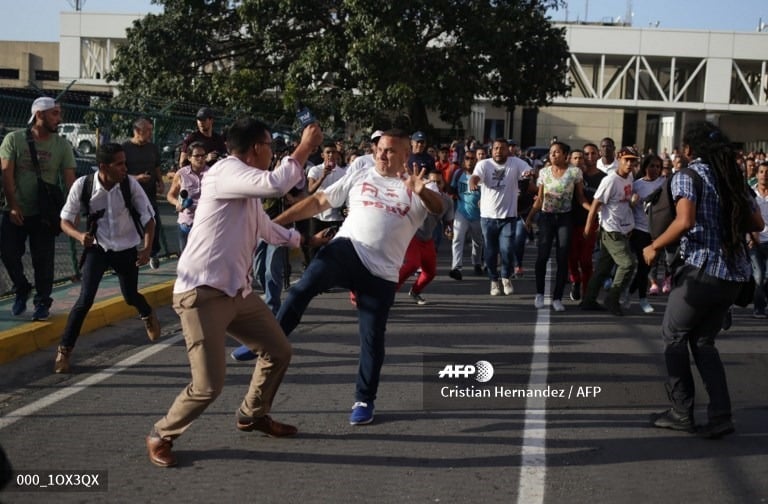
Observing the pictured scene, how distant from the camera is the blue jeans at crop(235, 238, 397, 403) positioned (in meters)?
6.18

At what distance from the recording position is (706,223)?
616cm

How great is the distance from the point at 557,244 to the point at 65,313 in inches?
209

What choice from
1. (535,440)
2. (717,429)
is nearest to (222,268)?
(535,440)

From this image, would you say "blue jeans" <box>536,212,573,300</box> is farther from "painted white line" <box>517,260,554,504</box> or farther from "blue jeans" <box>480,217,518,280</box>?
"painted white line" <box>517,260,554,504</box>

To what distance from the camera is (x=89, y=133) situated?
13.6 meters

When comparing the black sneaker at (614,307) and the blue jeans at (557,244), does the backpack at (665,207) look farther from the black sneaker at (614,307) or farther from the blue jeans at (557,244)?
the blue jeans at (557,244)

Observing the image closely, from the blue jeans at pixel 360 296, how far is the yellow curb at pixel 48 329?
2.91 metres

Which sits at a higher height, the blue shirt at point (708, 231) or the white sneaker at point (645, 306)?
the blue shirt at point (708, 231)

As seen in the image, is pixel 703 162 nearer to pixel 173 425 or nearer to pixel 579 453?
pixel 579 453

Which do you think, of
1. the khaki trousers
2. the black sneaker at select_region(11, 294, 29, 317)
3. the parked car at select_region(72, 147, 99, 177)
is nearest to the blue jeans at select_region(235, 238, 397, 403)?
the khaki trousers

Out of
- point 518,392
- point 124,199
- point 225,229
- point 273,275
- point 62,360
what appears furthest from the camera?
point 273,275

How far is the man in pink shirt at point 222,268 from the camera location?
5348 mm

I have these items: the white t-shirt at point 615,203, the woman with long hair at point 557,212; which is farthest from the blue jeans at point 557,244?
the white t-shirt at point 615,203

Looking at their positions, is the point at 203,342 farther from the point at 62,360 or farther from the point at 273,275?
the point at 273,275
